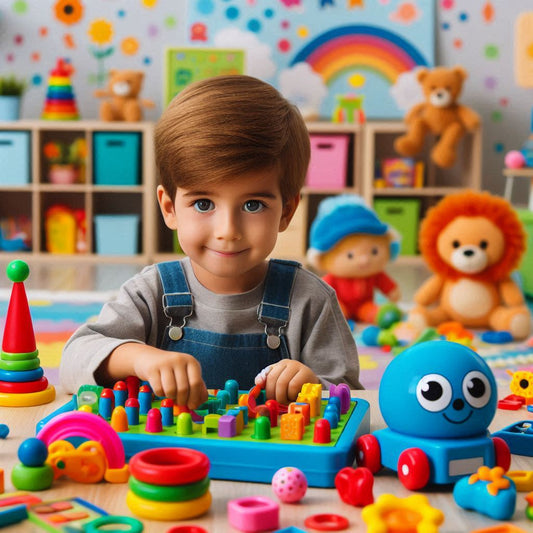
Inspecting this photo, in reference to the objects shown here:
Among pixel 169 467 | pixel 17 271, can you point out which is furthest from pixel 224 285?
pixel 169 467

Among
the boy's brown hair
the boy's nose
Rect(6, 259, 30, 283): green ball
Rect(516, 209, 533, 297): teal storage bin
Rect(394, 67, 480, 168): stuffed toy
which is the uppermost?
Rect(394, 67, 480, 168): stuffed toy

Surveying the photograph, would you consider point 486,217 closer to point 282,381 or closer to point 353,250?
point 353,250

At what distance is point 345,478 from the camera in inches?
23.5

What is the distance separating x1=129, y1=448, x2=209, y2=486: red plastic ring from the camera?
1.82 ft

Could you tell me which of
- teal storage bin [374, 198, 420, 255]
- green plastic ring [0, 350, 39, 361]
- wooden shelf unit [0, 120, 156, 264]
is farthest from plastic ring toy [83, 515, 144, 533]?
teal storage bin [374, 198, 420, 255]

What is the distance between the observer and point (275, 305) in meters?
1.04

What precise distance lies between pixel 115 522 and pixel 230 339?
0.49 metres

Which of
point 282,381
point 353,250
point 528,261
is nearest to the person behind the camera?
point 282,381

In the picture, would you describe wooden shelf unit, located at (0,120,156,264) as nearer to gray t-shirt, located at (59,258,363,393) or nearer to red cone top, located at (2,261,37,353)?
gray t-shirt, located at (59,258,363,393)

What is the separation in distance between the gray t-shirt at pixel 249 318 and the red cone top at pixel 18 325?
12 cm

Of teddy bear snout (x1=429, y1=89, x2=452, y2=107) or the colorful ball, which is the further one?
teddy bear snout (x1=429, y1=89, x2=452, y2=107)

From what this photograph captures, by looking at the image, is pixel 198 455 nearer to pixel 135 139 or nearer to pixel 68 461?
pixel 68 461

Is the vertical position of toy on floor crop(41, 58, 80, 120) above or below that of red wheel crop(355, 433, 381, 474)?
above

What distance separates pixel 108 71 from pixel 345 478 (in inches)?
165
